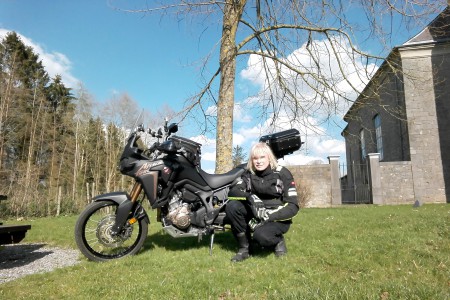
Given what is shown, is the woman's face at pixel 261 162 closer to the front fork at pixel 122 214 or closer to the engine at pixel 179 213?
the engine at pixel 179 213

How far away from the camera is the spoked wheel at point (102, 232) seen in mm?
4113

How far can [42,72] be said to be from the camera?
33969mm

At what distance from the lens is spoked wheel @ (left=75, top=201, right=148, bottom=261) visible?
4.11 m

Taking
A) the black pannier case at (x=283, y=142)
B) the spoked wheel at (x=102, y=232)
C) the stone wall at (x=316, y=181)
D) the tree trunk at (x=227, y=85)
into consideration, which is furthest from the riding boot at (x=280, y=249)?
the stone wall at (x=316, y=181)

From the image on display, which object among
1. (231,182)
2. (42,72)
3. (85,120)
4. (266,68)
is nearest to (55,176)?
(85,120)

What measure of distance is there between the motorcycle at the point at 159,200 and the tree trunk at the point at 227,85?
216 cm

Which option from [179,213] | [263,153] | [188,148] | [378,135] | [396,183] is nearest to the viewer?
[263,153]

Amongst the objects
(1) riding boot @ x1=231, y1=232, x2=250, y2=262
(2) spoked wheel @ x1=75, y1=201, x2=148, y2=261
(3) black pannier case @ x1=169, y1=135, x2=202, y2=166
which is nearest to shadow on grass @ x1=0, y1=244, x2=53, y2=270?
(2) spoked wheel @ x1=75, y1=201, x2=148, y2=261

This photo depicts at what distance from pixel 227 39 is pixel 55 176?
95.6ft

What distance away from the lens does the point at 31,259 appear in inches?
192

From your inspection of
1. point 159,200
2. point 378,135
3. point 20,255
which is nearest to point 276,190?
point 159,200

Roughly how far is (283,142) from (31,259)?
4113mm

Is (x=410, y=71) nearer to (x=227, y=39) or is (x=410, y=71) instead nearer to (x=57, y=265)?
(x=227, y=39)

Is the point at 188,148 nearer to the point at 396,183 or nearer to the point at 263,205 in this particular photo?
the point at 263,205
